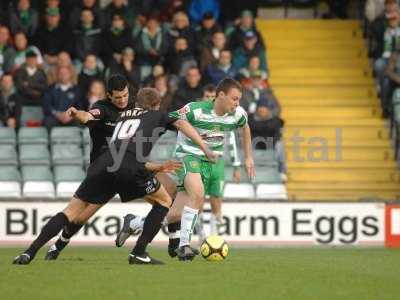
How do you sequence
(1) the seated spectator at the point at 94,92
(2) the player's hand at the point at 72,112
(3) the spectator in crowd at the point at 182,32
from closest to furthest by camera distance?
1. (2) the player's hand at the point at 72,112
2. (1) the seated spectator at the point at 94,92
3. (3) the spectator in crowd at the point at 182,32

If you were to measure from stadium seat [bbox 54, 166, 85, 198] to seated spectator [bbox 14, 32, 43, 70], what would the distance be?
209 centimetres

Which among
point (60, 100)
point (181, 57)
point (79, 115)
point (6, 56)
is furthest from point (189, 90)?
point (79, 115)

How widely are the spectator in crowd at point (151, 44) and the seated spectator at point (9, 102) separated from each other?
2448mm

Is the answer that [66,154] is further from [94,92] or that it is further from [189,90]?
[189,90]

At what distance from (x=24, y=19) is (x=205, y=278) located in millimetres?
11279

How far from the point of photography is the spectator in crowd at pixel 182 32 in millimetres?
21703

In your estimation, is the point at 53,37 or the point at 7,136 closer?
the point at 7,136

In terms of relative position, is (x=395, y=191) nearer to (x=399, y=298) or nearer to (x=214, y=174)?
(x=214, y=174)

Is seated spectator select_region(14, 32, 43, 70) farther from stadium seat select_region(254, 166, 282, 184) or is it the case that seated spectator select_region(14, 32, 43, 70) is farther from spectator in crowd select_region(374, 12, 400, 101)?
spectator in crowd select_region(374, 12, 400, 101)

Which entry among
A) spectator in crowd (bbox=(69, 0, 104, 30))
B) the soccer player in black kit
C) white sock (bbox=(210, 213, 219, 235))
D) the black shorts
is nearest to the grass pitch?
the soccer player in black kit

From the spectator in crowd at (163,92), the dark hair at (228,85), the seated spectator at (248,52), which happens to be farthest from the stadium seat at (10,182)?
the dark hair at (228,85)

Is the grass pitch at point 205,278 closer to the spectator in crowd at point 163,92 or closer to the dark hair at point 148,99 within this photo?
the dark hair at point 148,99

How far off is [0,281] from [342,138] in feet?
40.5

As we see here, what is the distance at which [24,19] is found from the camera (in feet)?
70.7
